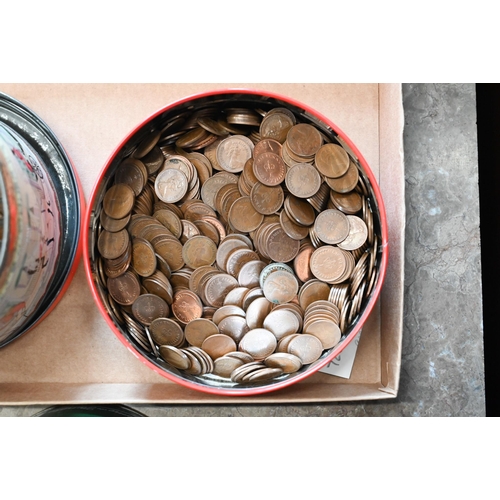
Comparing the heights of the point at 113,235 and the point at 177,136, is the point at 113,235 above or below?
below

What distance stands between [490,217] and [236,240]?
0.52 meters

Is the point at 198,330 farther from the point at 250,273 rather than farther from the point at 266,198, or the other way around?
the point at 266,198

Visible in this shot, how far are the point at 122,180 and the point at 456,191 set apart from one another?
0.65 meters

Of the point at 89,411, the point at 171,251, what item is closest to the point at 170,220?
the point at 171,251

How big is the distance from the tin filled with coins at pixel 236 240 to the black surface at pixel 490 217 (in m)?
0.30

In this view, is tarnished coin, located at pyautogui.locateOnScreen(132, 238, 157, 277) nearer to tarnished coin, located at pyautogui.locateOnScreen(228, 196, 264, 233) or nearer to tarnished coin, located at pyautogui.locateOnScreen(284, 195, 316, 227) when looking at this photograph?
tarnished coin, located at pyautogui.locateOnScreen(228, 196, 264, 233)

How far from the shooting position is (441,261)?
917mm

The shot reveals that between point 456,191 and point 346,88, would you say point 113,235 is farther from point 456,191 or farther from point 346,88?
point 456,191

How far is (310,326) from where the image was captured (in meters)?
0.84

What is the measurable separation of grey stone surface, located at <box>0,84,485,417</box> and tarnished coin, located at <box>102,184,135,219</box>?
53 cm

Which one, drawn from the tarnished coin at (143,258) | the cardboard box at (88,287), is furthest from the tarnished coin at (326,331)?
the tarnished coin at (143,258)

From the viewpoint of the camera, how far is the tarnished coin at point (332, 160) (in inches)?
32.2

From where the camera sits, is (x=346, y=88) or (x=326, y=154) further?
(x=346, y=88)

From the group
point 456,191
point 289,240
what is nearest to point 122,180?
point 289,240
